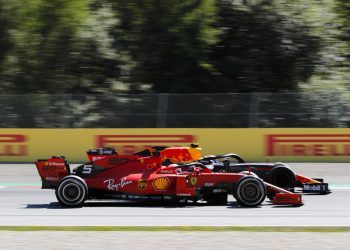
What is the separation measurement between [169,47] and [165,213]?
16172mm

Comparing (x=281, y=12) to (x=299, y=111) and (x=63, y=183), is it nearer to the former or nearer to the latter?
A: (x=299, y=111)

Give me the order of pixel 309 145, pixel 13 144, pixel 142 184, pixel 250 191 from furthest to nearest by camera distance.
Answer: pixel 13 144 < pixel 309 145 < pixel 142 184 < pixel 250 191

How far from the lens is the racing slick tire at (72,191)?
11375 mm

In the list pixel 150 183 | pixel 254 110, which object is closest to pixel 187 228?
pixel 150 183

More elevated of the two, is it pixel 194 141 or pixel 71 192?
pixel 194 141

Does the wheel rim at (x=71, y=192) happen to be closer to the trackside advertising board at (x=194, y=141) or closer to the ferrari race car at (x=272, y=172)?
the ferrari race car at (x=272, y=172)

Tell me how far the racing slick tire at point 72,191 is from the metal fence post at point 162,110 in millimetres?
9313

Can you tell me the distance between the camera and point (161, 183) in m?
11.4

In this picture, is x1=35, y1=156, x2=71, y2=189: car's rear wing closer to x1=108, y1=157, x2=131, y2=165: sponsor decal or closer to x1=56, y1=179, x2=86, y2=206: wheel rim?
x1=56, y1=179, x2=86, y2=206: wheel rim

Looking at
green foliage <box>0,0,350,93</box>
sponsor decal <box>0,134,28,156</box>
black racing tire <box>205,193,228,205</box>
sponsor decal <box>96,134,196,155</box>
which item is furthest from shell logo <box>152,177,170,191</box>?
green foliage <box>0,0,350,93</box>

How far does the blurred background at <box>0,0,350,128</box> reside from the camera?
26219 mm

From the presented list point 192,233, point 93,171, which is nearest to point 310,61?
point 93,171

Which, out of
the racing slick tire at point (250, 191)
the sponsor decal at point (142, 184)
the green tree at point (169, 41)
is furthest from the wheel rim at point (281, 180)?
the green tree at point (169, 41)

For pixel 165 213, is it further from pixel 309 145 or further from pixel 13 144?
pixel 13 144
